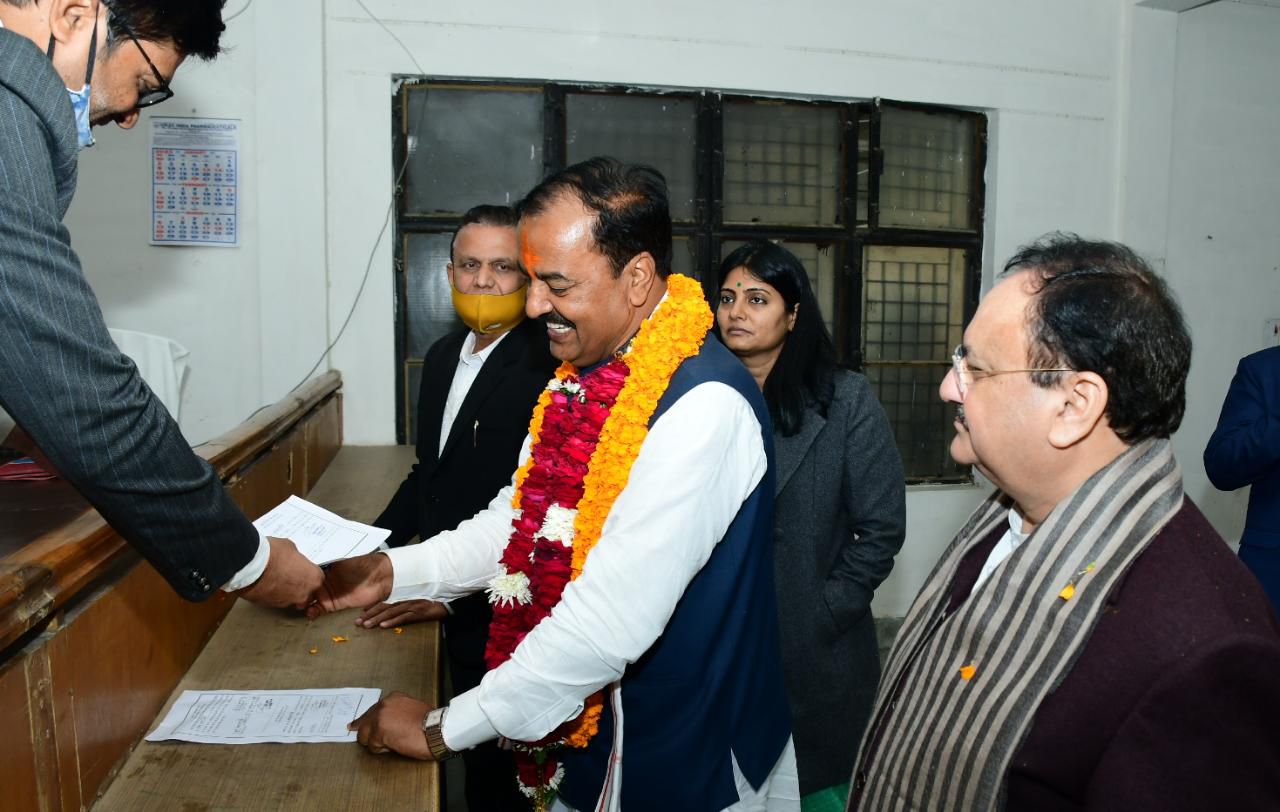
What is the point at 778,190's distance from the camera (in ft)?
13.9

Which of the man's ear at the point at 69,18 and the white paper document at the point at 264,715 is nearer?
the man's ear at the point at 69,18

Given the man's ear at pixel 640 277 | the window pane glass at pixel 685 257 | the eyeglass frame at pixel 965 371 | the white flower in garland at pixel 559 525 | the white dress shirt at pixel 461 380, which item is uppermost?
the window pane glass at pixel 685 257

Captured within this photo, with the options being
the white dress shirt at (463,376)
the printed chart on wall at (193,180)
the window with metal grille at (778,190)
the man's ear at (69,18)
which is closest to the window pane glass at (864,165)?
the window with metal grille at (778,190)

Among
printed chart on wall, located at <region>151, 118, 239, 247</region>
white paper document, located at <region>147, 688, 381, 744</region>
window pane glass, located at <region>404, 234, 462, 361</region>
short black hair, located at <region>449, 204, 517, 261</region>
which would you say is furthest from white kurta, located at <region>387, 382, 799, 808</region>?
printed chart on wall, located at <region>151, 118, 239, 247</region>

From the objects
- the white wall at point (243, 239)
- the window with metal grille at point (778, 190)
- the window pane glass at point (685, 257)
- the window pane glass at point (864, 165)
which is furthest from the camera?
→ the window pane glass at point (864, 165)

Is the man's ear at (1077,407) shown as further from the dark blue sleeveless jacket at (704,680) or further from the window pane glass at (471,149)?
the window pane glass at (471,149)

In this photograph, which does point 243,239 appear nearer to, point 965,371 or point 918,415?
point 918,415

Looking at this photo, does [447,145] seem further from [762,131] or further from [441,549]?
[441,549]

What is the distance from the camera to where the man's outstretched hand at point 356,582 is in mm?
1874

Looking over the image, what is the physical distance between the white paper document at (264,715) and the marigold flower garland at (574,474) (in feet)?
1.00

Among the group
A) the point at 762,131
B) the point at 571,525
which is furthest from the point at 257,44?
the point at 571,525

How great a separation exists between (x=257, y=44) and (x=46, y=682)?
3.25 m

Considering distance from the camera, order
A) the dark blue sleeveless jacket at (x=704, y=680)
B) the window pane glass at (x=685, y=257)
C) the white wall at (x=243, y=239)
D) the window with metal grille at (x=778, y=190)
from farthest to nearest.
A: the window pane glass at (x=685, y=257), the window with metal grille at (x=778, y=190), the white wall at (x=243, y=239), the dark blue sleeveless jacket at (x=704, y=680)

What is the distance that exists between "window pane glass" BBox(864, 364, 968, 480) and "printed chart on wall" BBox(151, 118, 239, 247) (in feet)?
9.90
